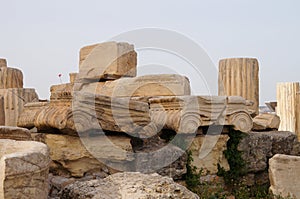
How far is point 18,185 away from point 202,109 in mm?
3659

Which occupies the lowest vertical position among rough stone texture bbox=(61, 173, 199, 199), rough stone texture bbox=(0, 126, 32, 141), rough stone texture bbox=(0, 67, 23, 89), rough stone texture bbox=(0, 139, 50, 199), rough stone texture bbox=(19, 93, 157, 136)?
rough stone texture bbox=(61, 173, 199, 199)

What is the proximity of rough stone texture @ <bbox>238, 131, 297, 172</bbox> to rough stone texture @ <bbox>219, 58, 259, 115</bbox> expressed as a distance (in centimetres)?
111

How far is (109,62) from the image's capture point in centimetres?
759

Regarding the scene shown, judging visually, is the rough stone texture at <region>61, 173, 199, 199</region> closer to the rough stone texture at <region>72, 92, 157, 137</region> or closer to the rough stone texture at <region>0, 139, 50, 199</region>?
the rough stone texture at <region>0, 139, 50, 199</region>

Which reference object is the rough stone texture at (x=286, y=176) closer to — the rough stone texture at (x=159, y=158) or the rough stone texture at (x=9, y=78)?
the rough stone texture at (x=159, y=158)

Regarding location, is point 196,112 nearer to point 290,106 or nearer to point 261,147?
point 261,147

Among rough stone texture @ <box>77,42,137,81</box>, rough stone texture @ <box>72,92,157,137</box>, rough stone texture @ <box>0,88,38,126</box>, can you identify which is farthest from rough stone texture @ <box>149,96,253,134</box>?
rough stone texture @ <box>0,88,38,126</box>

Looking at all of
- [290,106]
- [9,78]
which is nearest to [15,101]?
[9,78]

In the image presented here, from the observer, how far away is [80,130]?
447cm

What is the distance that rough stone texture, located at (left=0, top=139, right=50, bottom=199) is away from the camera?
236cm

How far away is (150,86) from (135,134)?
1878mm

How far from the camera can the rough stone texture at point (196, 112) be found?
555cm

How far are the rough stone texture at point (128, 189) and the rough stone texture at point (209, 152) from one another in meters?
2.41

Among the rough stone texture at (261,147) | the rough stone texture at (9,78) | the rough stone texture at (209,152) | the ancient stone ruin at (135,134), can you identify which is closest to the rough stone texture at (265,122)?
the ancient stone ruin at (135,134)
